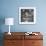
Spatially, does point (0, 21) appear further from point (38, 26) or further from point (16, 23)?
point (38, 26)

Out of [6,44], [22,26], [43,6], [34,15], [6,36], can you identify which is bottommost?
A: [6,44]

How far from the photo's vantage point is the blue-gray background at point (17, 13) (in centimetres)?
443

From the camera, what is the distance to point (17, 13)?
4445 millimetres

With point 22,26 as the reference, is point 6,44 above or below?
below

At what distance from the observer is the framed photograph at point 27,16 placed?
4.43 metres

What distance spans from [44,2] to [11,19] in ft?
4.22

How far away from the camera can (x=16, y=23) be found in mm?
4465

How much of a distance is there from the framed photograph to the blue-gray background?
4.1 inches

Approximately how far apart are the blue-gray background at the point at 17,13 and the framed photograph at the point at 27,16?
103mm

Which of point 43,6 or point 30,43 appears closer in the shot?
point 30,43

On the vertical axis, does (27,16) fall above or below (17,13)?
below

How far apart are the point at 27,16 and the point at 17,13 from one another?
36 cm

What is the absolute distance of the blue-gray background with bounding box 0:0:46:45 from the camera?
443 cm

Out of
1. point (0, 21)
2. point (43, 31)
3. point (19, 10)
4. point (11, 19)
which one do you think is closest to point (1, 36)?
point (0, 21)
